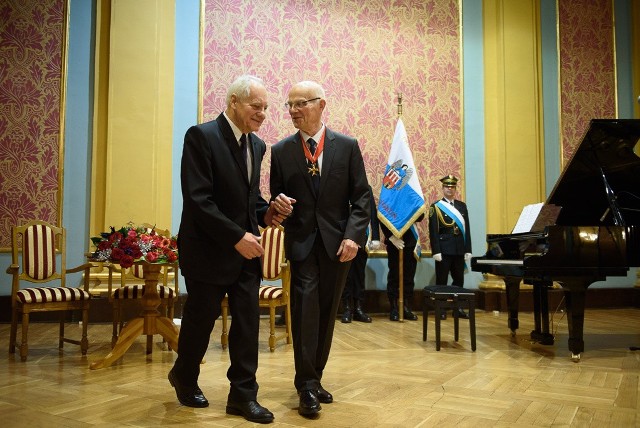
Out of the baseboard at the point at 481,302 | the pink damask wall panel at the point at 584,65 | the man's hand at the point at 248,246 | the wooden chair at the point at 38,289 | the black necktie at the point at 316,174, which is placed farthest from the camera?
the pink damask wall panel at the point at 584,65

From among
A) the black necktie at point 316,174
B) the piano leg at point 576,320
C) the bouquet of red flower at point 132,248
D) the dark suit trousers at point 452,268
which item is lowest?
the piano leg at point 576,320

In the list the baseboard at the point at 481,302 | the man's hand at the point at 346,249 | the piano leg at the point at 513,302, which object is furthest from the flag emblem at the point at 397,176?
the man's hand at the point at 346,249

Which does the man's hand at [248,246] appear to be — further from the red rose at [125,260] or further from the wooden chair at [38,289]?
the wooden chair at [38,289]

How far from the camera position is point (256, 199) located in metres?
2.40

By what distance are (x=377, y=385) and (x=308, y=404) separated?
70 cm

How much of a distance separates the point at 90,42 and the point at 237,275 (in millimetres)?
4324

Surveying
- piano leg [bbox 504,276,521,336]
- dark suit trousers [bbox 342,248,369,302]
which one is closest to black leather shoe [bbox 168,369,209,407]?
piano leg [bbox 504,276,521,336]

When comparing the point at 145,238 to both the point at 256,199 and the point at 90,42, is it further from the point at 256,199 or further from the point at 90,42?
the point at 90,42

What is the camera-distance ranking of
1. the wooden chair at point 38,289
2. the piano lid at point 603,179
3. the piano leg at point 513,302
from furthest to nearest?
the piano leg at point 513,302 → the wooden chair at point 38,289 → the piano lid at point 603,179

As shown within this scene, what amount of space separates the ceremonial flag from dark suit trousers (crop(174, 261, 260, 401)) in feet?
11.4

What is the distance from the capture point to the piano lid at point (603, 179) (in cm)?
342

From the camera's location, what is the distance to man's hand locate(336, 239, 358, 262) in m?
2.35

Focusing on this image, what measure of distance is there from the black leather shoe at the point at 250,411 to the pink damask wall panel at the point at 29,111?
3.86m

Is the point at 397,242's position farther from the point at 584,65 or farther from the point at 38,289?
the point at 584,65
